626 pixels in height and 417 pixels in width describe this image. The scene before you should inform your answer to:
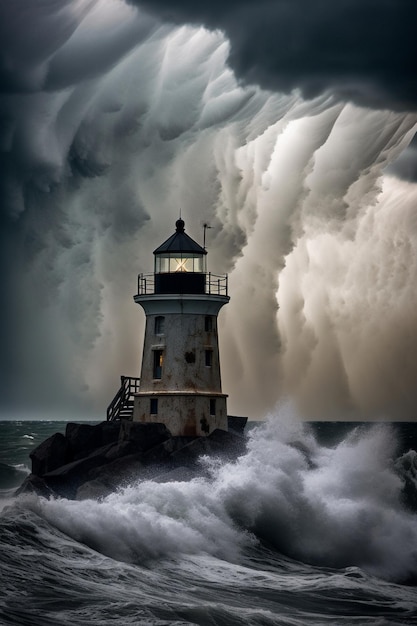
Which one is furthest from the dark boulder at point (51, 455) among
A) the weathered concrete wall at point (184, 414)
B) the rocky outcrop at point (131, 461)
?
the weathered concrete wall at point (184, 414)

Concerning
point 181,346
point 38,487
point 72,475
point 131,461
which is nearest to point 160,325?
point 181,346

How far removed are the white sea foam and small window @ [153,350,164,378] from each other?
3.43 metres

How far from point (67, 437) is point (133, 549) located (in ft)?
40.0

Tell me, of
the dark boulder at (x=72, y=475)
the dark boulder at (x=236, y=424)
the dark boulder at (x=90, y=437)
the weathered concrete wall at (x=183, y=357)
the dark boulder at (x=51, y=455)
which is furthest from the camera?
the dark boulder at (x=236, y=424)

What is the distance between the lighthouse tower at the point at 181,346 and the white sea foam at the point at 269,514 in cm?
202

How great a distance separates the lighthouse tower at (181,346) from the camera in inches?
1394

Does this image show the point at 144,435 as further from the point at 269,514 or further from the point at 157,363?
the point at 269,514

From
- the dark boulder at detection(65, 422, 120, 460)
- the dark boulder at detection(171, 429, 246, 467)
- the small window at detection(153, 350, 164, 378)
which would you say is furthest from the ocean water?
the dark boulder at detection(65, 422, 120, 460)

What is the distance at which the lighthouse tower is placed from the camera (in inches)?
1394

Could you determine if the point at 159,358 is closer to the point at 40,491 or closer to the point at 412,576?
the point at 40,491

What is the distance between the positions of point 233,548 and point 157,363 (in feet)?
29.6

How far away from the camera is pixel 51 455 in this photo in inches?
1426

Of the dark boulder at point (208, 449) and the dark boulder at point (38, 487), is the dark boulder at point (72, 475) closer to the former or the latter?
the dark boulder at point (38, 487)

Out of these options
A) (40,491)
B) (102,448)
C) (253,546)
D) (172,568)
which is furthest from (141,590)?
(102,448)
